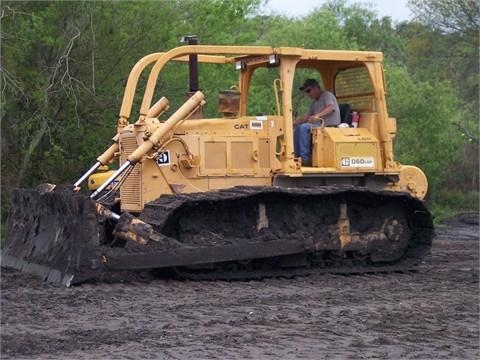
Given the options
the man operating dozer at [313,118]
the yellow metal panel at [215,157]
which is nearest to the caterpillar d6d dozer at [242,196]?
the yellow metal panel at [215,157]

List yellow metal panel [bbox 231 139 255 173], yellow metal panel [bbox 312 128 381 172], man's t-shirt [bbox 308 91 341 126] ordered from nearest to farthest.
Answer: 1. yellow metal panel [bbox 231 139 255 173]
2. yellow metal panel [bbox 312 128 381 172]
3. man's t-shirt [bbox 308 91 341 126]

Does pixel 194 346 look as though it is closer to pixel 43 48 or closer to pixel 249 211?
pixel 249 211

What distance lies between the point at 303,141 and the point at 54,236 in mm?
3423

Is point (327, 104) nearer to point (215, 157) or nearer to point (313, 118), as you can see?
point (313, 118)

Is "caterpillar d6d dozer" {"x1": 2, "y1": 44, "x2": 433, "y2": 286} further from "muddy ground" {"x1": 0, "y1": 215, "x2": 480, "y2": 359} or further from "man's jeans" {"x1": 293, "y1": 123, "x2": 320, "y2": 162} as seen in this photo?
"muddy ground" {"x1": 0, "y1": 215, "x2": 480, "y2": 359}

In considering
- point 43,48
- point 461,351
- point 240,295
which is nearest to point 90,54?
point 43,48

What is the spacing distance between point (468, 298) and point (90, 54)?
11.2 meters

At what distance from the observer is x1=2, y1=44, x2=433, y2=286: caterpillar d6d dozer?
39.3 ft

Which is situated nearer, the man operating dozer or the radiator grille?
the radiator grille

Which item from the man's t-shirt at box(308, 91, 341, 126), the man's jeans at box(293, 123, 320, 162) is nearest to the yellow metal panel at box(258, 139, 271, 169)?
the man's jeans at box(293, 123, 320, 162)

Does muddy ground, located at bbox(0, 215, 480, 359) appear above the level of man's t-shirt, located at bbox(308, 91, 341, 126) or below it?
below

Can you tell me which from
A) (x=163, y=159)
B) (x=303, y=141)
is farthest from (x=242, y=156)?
(x=163, y=159)

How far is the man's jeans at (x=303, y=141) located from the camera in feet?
43.8

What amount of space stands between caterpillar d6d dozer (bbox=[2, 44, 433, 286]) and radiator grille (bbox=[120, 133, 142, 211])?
2 cm
